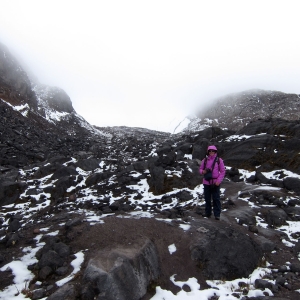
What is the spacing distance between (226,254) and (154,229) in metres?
→ 2.37

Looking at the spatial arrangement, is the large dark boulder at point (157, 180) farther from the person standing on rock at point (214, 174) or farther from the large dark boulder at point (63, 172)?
the large dark boulder at point (63, 172)

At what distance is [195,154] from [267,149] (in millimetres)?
5303

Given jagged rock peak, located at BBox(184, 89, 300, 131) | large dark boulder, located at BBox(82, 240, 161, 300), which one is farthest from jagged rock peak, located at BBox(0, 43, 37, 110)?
jagged rock peak, located at BBox(184, 89, 300, 131)

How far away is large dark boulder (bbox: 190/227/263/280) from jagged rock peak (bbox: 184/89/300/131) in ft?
260

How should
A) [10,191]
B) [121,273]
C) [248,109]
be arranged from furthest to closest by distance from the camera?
[248,109]
[10,191]
[121,273]

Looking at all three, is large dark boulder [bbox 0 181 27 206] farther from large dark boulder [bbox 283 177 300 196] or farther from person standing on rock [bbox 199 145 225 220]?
large dark boulder [bbox 283 177 300 196]

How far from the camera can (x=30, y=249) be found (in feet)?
26.3

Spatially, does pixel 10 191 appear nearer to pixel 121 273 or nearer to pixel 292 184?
pixel 121 273

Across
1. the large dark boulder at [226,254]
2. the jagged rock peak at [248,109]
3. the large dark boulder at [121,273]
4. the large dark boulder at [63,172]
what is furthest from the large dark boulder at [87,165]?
the jagged rock peak at [248,109]

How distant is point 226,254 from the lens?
8.02m

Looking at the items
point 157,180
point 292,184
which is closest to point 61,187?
point 157,180

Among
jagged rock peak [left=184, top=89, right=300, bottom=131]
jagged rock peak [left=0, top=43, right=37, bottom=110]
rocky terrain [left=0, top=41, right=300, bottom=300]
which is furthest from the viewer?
jagged rock peak [left=184, top=89, right=300, bottom=131]

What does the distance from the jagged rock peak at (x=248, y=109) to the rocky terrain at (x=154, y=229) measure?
70.9 m

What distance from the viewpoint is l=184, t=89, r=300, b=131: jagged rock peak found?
88525 millimetres
